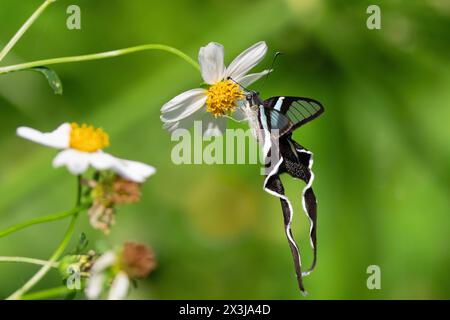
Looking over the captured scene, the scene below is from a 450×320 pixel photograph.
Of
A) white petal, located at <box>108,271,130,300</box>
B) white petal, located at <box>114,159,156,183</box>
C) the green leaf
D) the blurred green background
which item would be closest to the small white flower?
white petal, located at <box>108,271,130,300</box>

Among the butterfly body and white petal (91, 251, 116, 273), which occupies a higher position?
the butterfly body

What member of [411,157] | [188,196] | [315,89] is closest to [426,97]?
[411,157]

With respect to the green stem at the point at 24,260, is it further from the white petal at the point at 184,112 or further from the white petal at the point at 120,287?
the white petal at the point at 184,112

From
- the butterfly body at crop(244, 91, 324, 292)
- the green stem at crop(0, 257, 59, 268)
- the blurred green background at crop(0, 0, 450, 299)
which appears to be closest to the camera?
the green stem at crop(0, 257, 59, 268)

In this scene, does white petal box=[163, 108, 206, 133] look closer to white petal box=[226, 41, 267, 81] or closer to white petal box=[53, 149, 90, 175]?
white petal box=[226, 41, 267, 81]

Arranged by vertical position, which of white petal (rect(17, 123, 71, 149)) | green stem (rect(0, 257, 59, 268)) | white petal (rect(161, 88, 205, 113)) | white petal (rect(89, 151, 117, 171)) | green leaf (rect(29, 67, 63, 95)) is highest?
white petal (rect(161, 88, 205, 113))

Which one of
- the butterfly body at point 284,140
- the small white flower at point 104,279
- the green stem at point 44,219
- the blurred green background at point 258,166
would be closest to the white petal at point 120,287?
the small white flower at point 104,279

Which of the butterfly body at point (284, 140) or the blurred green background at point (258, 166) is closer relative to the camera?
the butterfly body at point (284, 140)

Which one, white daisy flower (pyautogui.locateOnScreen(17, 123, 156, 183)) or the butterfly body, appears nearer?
white daisy flower (pyautogui.locateOnScreen(17, 123, 156, 183))

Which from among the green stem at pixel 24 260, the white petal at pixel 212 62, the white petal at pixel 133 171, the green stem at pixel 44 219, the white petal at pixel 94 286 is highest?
the white petal at pixel 212 62
